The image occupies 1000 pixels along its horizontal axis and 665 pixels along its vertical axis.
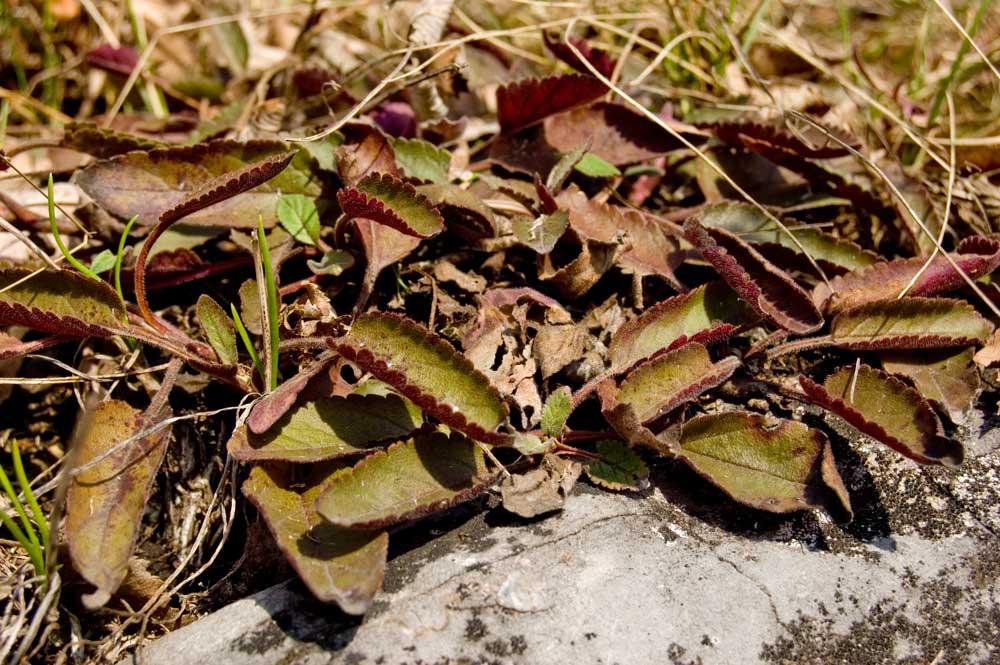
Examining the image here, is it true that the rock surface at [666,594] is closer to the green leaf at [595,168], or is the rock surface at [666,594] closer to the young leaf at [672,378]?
the young leaf at [672,378]

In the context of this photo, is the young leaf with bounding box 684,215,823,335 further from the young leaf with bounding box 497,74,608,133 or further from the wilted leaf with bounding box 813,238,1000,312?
the young leaf with bounding box 497,74,608,133

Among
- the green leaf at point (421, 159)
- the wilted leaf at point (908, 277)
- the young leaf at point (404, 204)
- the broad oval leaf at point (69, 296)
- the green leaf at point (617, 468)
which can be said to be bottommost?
the green leaf at point (617, 468)

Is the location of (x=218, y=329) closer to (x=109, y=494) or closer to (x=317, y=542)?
(x=109, y=494)

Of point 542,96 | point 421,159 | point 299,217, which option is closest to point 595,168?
point 542,96

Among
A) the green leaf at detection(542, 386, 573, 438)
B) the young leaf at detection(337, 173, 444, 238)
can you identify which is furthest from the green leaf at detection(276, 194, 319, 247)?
the green leaf at detection(542, 386, 573, 438)

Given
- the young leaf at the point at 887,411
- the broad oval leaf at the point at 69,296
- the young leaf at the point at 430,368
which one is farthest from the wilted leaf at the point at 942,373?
the broad oval leaf at the point at 69,296

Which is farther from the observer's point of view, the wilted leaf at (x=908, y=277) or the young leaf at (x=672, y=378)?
the wilted leaf at (x=908, y=277)

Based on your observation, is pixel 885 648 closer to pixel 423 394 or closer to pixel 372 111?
pixel 423 394
